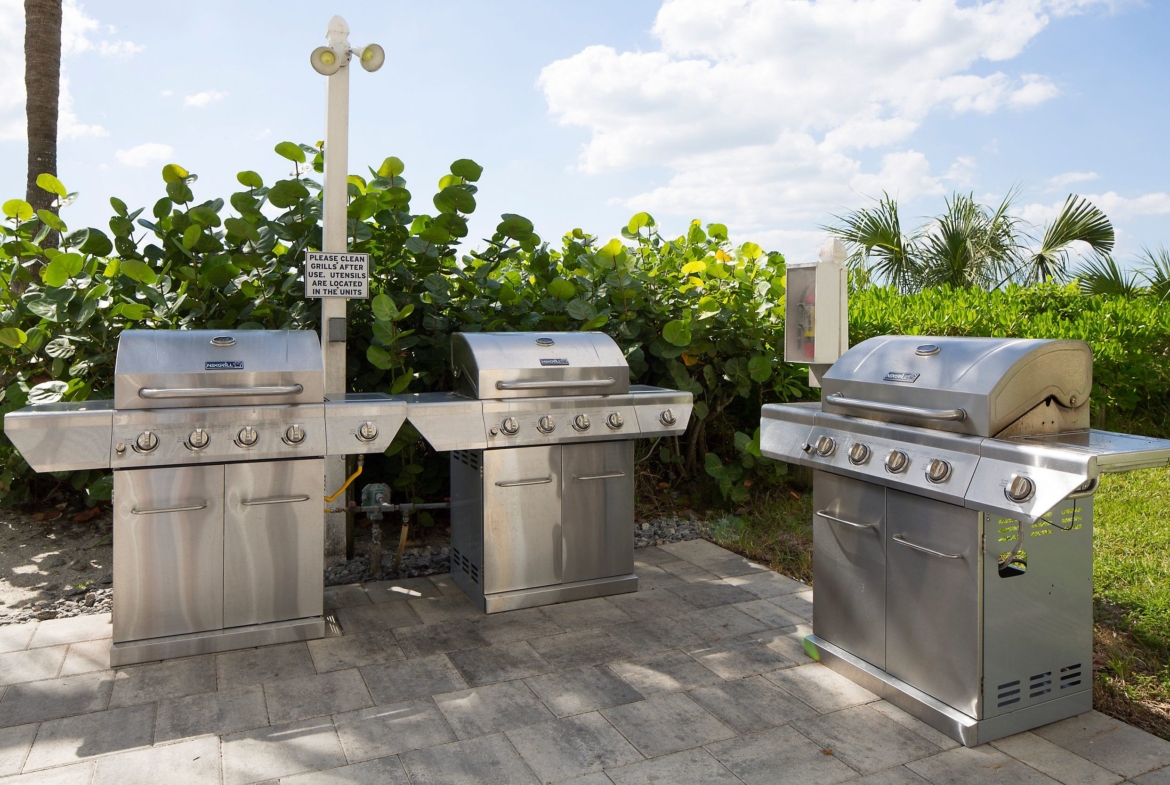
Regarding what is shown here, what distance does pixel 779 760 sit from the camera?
2641 millimetres

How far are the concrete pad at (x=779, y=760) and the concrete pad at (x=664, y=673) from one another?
42cm

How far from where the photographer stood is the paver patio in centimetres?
258

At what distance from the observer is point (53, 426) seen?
3.04 m

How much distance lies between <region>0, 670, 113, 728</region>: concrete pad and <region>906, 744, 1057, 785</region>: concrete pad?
2.75 meters

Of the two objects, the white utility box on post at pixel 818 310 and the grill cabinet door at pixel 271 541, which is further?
the white utility box on post at pixel 818 310

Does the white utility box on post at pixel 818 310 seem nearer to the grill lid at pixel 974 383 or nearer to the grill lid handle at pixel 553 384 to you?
the grill lid at pixel 974 383

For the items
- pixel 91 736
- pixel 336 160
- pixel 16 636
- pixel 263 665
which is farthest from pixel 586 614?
pixel 336 160

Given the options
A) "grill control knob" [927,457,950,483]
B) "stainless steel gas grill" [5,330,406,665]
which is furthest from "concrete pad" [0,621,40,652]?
"grill control knob" [927,457,950,483]

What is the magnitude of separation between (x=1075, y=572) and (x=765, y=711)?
3.69 ft

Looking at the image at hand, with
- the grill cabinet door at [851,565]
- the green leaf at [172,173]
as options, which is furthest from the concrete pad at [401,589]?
the green leaf at [172,173]

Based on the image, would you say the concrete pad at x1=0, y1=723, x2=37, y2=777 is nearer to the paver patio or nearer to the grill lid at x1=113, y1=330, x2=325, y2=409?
the paver patio

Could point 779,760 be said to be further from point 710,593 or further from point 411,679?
point 710,593

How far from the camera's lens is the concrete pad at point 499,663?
3.24 metres

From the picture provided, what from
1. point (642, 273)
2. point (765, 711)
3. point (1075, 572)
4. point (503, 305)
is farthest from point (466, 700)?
point (642, 273)
